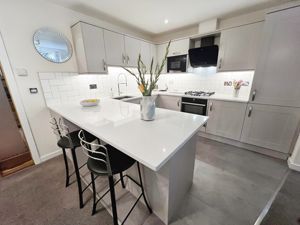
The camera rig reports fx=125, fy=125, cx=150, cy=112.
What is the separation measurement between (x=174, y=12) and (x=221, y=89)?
1.90m

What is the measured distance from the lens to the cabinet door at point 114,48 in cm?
244

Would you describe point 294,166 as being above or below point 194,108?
below

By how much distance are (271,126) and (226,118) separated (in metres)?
0.65

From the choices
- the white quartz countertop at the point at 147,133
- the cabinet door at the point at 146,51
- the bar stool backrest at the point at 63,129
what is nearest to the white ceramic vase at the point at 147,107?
the white quartz countertop at the point at 147,133

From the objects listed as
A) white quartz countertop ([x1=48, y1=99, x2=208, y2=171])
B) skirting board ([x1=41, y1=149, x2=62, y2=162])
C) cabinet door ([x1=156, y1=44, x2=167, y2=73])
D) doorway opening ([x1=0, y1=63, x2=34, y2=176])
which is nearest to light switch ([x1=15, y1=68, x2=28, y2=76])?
doorway opening ([x1=0, y1=63, x2=34, y2=176])

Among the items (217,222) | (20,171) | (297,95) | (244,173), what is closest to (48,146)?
→ (20,171)

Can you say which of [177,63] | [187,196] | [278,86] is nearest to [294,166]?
[278,86]

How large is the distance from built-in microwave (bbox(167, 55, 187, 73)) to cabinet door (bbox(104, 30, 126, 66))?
1.25 meters

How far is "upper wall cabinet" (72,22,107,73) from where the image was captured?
2127 millimetres

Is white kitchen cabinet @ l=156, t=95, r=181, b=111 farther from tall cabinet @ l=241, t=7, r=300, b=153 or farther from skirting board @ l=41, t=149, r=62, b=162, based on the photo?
skirting board @ l=41, t=149, r=62, b=162

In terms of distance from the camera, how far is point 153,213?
50.6 inches

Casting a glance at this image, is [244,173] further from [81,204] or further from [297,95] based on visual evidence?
[81,204]

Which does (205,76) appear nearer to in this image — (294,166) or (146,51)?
(146,51)

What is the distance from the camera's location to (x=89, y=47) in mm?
2197
